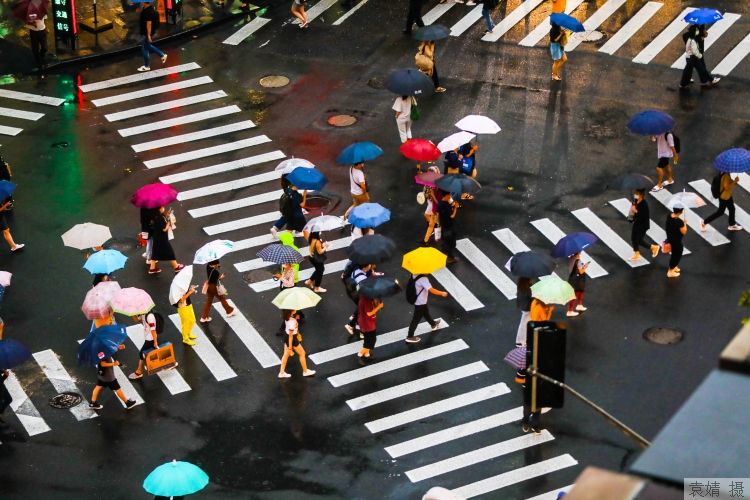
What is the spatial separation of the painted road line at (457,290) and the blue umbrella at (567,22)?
27.9 feet

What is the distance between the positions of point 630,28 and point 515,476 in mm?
18992

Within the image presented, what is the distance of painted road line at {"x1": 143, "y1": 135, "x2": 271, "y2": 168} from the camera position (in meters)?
32.6

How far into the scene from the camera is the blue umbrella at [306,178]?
27641 millimetres

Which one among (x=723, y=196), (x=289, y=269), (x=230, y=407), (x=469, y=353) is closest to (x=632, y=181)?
(x=723, y=196)

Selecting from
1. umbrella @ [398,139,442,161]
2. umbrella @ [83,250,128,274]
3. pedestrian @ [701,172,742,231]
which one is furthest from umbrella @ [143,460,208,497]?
pedestrian @ [701,172,742,231]

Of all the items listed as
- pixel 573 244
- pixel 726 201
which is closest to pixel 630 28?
pixel 726 201

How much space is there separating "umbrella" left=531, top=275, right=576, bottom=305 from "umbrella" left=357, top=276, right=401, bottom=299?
95.2 inches

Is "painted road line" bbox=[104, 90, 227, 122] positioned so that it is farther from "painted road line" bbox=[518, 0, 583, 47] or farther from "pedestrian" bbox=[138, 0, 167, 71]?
"painted road line" bbox=[518, 0, 583, 47]

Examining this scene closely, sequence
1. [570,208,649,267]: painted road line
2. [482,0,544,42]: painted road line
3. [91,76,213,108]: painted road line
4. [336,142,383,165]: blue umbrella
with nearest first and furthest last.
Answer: [570,208,649,267]: painted road line < [336,142,383,165]: blue umbrella < [91,76,213,108]: painted road line < [482,0,544,42]: painted road line

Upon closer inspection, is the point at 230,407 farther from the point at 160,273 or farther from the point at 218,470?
the point at 160,273

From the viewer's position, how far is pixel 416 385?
24.2m

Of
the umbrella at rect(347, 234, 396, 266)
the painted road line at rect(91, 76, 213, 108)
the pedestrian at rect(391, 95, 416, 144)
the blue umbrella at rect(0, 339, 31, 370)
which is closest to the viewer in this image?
the blue umbrella at rect(0, 339, 31, 370)

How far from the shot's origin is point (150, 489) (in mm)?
19469

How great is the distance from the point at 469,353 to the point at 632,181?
15.8 feet
